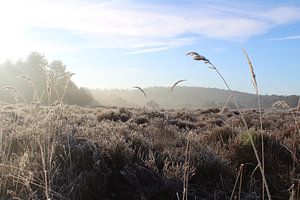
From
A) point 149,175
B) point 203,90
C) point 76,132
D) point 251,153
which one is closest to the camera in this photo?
point 149,175

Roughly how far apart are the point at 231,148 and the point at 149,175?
1891 millimetres

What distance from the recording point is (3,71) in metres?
47.4

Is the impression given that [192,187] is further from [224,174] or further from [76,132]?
[76,132]

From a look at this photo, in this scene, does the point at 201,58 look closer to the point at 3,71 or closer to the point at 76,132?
the point at 76,132

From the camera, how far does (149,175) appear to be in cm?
499

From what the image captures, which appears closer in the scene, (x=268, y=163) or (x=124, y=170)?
(x=124, y=170)

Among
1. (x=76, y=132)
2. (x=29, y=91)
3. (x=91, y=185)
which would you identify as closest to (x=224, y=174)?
(x=91, y=185)

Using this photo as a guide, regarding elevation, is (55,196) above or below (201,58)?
below

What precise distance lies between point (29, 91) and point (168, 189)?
128 ft

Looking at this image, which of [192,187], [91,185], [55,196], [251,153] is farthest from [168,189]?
[251,153]

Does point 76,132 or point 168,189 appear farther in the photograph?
point 76,132

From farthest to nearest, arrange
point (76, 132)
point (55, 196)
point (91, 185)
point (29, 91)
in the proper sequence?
point (29, 91) → point (76, 132) → point (91, 185) → point (55, 196)

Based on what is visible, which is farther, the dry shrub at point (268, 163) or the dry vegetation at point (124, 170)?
the dry shrub at point (268, 163)

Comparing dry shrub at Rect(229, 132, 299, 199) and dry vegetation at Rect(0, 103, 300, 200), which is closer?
dry vegetation at Rect(0, 103, 300, 200)
